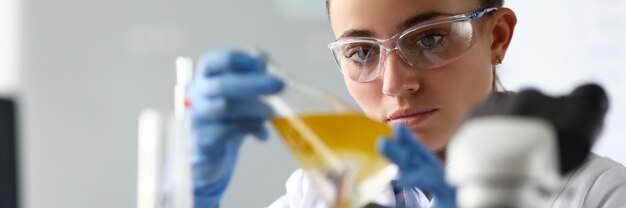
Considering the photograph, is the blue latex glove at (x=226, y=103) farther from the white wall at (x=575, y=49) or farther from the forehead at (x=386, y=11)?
the white wall at (x=575, y=49)

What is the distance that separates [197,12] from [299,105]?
1.88 m

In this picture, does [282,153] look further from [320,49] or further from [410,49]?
[410,49]

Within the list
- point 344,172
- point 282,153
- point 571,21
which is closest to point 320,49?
point 282,153

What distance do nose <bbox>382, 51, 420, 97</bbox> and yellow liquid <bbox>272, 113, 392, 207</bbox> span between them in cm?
43

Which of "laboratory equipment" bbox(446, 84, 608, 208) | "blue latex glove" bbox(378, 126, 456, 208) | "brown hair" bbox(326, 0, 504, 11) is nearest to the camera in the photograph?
"laboratory equipment" bbox(446, 84, 608, 208)

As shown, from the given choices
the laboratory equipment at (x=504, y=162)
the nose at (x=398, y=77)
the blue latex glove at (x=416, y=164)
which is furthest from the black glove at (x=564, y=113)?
the nose at (x=398, y=77)

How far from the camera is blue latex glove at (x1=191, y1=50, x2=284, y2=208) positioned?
3.41 ft

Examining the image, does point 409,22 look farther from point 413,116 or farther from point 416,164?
point 416,164

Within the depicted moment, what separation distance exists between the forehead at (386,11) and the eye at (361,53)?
34 millimetres

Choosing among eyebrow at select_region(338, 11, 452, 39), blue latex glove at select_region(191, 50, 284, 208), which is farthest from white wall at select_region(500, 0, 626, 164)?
blue latex glove at select_region(191, 50, 284, 208)

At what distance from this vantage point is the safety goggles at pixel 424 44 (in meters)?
1.39

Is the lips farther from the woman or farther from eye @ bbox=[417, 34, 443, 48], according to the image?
eye @ bbox=[417, 34, 443, 48]

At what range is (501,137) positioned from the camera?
514 millimetres

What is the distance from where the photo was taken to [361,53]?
1457mm
